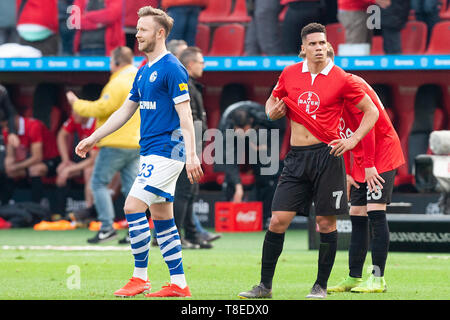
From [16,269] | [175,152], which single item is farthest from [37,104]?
[175,152]

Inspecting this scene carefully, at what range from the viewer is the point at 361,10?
544 inches

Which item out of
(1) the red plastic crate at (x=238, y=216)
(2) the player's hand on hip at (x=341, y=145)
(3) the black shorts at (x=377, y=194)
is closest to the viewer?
(2) the player's hand on hip at (x=341, y=145)

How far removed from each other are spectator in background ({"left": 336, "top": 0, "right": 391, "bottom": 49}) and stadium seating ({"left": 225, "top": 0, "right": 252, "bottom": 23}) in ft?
7.84

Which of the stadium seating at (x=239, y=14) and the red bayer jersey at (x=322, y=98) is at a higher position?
the stadium seating at (x=239, y=14)

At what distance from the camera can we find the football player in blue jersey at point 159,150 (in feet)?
23.0

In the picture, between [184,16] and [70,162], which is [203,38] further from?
[70,162]

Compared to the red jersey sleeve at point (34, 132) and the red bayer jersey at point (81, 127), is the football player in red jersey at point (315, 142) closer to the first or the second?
the red bayer jersey at point (81, 127)

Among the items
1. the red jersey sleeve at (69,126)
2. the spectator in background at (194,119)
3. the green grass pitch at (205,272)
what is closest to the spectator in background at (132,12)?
the red jersey sleeve at (69,126)

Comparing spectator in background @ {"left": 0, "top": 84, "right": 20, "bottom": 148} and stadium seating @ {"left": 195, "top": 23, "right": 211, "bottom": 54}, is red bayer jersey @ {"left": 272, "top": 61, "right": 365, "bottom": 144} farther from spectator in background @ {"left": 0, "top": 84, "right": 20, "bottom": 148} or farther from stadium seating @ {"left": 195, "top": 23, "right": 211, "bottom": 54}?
spectator in background @ {"left": 0, "top": 84, "right": 20, "bottom": 148}

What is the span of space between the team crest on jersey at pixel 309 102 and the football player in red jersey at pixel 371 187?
0.57m

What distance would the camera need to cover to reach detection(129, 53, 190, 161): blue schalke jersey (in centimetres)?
700

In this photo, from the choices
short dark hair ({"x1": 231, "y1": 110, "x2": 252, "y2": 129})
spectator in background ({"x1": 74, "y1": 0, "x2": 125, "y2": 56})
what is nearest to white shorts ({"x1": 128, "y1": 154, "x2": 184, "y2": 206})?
short dark hair ({"x1": 231, "y1": 110, "x2": 252, "y2": 129})

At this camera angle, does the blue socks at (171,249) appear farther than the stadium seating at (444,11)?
No
